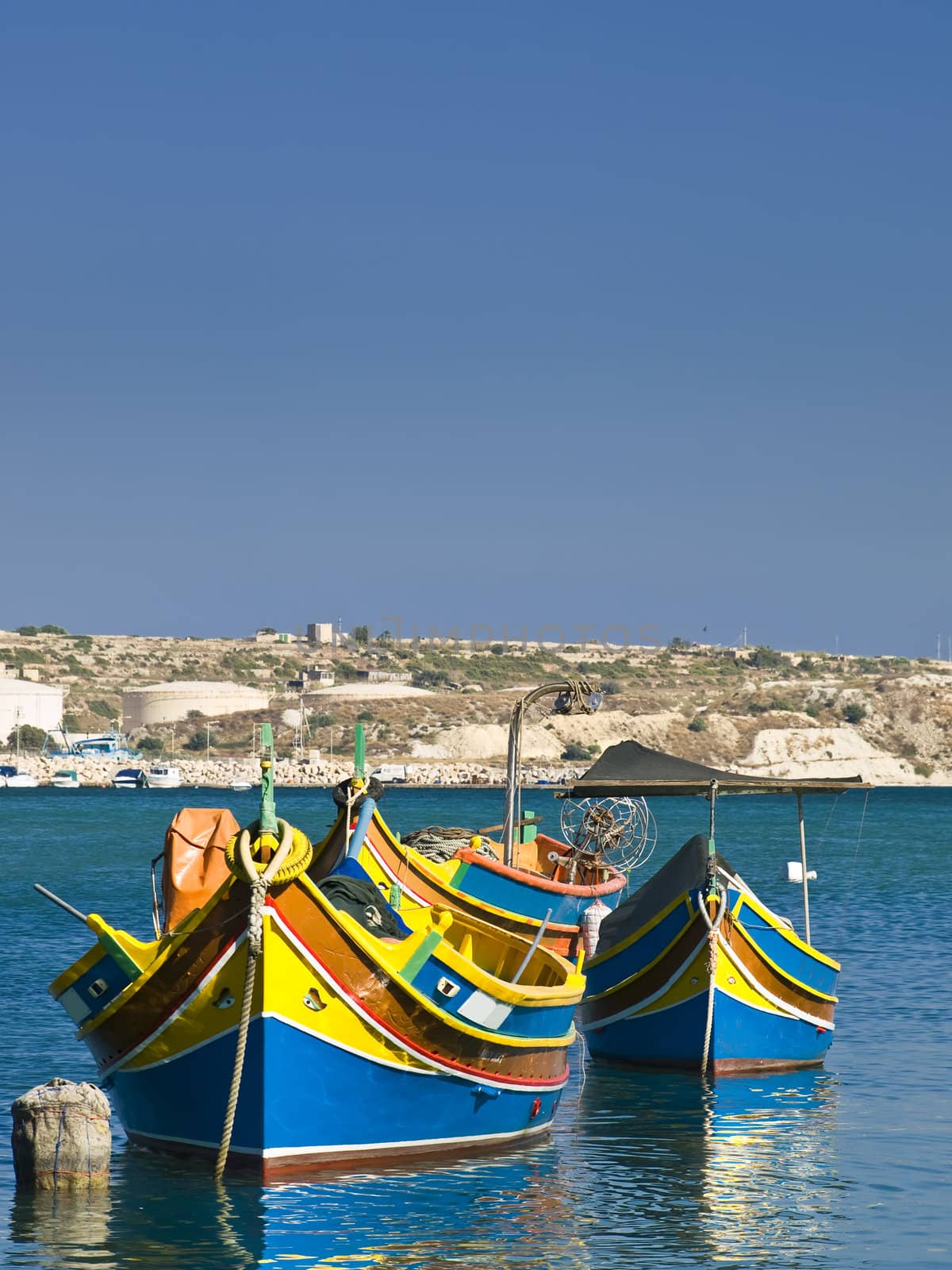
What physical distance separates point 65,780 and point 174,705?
3429cm

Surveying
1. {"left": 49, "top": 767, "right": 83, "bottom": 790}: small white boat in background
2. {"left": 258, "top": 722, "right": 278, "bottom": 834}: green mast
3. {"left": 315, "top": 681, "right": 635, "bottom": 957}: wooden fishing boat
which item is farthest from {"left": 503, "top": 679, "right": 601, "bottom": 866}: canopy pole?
{"left": 49, "top": 767, "right": 83, "bottom": 790}: small white boat in background

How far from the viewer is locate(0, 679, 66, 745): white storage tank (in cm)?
18138

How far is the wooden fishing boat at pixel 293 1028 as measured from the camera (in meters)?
15.2

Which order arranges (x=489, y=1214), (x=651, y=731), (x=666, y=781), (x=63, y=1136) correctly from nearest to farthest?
(x=489, y=1214), (x=63, y=1136), (x=666, y=781), (x=651, y=731)

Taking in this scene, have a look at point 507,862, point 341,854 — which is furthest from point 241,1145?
point 507,862

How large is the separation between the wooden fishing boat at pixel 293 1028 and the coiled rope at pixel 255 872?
0.02 metres

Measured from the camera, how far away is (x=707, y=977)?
71.1 feet

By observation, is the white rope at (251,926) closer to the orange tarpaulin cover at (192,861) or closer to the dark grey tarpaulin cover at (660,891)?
the orange tarpaulin cover at (192,861)

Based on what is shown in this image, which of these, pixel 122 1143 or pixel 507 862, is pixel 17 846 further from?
pixel 122 1143

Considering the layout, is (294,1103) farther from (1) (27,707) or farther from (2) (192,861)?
(1) (27,707)

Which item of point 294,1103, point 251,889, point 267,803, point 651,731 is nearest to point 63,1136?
point 294,1103

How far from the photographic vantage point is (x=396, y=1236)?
14938 millimetres

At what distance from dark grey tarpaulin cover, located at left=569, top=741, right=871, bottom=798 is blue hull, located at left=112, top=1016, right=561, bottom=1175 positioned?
301 inches

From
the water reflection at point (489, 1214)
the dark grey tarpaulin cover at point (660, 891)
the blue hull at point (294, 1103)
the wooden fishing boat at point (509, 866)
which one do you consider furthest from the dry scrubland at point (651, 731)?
the blue hull at point (294, 1103)
